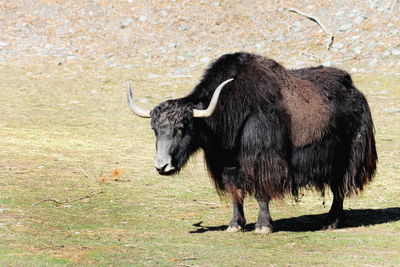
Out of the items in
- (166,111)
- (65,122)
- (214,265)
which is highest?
(166,111)

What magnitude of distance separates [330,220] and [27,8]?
14.4m

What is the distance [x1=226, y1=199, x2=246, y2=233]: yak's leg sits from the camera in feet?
28.2

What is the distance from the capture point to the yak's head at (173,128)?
8177 mm

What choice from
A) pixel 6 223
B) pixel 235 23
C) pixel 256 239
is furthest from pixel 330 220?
pixel 235 23

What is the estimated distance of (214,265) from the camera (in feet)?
22.4

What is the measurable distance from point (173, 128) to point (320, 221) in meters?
2.31

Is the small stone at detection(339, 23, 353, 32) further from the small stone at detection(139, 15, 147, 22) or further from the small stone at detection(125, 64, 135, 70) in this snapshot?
the small stone at detection(125, 64, 135, 70)

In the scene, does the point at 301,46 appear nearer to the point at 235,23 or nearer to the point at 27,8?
the point at 235,23

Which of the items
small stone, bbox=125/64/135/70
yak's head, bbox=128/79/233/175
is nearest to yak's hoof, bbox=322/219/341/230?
yak's head, bbox=128/79/233/175

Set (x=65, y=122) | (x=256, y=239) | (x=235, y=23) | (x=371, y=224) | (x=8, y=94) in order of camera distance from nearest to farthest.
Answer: (x=256, y=239), (x=371, y=224), (x=65, y=122), (x=8, y=94), (x=235, y=23)

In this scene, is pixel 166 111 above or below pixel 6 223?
above

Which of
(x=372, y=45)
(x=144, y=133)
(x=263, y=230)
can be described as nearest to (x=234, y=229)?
(x=263, y=230)

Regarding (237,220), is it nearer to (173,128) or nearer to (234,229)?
(234,229)

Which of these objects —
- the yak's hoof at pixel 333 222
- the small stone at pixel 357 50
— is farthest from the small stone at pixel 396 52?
the yak's hoof at pixel 333 222
